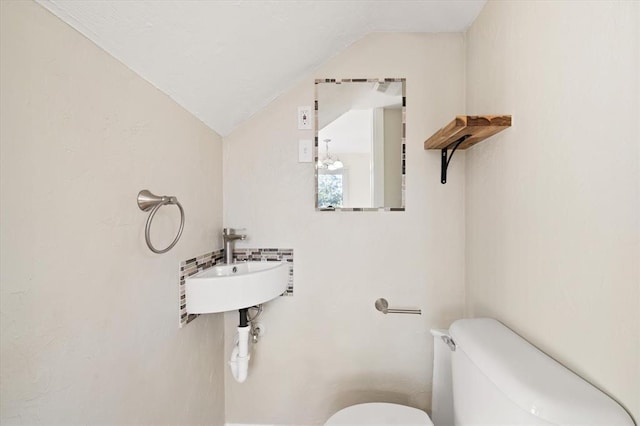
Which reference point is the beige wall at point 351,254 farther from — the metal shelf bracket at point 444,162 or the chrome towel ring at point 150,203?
the chrome towel ring at point 150,203

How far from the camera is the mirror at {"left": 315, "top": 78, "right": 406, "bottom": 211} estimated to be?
5.23 feet

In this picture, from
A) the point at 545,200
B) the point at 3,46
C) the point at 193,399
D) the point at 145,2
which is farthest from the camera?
the point at 193,399

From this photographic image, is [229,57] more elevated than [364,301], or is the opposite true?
[229,57]

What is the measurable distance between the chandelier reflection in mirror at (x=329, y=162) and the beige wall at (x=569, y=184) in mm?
685

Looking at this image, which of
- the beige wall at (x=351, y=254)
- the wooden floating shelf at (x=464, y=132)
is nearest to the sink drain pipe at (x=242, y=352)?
the beige wall at (x=351, y=254)

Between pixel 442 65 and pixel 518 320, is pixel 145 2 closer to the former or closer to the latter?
pixel 442 65

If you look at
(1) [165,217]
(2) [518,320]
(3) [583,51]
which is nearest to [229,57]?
(1) [165,217]

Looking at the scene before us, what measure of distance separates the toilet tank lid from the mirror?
76 cm

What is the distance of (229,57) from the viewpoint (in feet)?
3.67

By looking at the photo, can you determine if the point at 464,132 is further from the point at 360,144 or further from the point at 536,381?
the point at 536,381

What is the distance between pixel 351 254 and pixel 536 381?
96cm

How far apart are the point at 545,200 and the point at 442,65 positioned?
96 centimetres

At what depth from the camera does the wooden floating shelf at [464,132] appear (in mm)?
1095

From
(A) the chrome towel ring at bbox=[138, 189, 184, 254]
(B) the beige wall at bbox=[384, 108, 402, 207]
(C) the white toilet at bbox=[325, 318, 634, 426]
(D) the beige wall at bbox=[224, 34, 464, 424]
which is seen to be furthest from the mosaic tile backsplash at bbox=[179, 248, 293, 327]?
(C) the white toilet at bbox=[325, 318, 634, 426]
